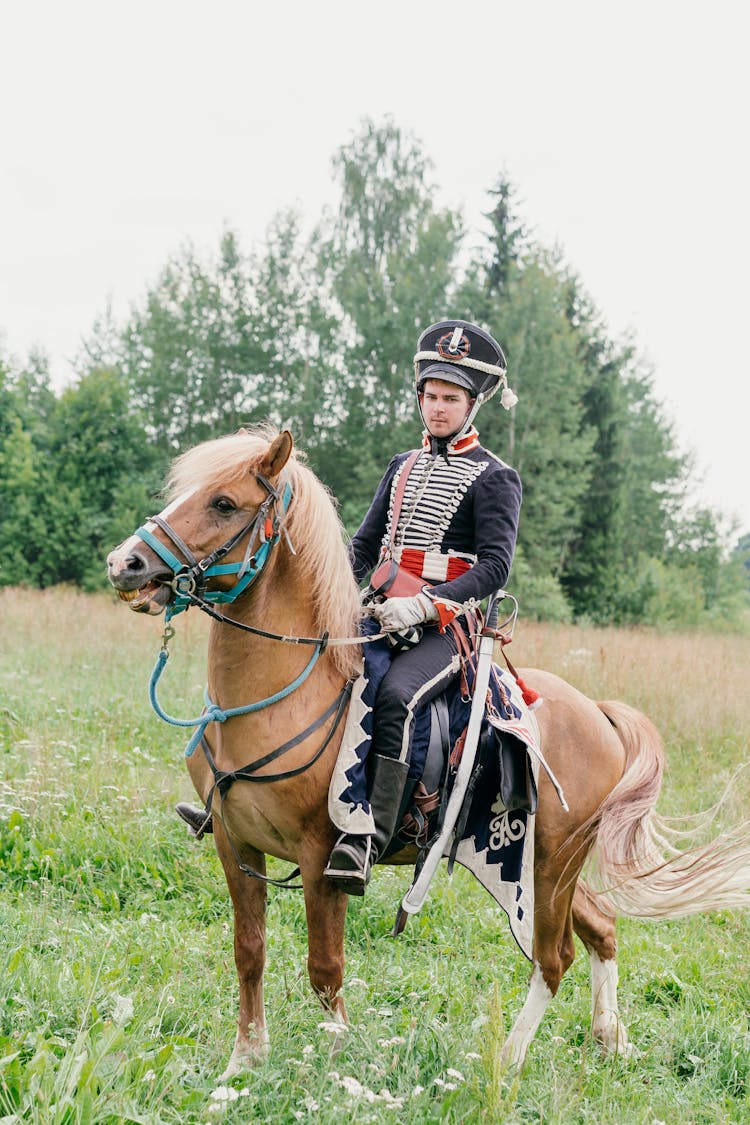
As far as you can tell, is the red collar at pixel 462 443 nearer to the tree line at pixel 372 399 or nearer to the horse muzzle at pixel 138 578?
the horse muzzle at pixel 138 578

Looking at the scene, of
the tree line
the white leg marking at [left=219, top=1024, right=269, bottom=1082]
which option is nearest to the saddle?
the white leg marking at [left=219, top=1024, right=269, bottom=1082]

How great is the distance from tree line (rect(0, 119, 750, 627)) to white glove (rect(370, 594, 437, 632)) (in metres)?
17.3

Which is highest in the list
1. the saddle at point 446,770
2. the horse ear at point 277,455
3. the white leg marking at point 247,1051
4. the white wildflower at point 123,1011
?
the horse ear at point 277,455

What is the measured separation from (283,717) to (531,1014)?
5.89 ft

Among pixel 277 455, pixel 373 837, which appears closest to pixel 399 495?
pixel 277 455

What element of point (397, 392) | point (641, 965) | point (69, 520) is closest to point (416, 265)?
point (397, 392)

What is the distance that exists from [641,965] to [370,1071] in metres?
2.24

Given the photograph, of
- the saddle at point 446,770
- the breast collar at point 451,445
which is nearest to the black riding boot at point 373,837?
the saddle at point 446,770

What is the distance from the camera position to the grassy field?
2684 mm

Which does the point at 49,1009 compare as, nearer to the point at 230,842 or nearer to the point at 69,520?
the point at 230,842

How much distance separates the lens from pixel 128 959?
12.3 feet

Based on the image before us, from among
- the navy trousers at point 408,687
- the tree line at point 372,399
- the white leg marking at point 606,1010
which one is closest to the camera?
the navy trousers at point 408,687

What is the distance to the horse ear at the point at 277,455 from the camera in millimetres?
3000

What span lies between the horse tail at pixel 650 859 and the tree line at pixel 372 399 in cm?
1691
